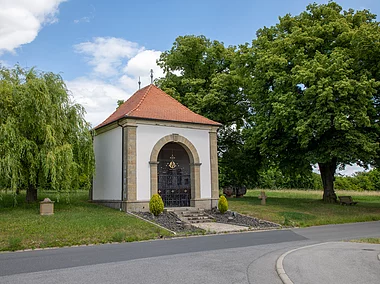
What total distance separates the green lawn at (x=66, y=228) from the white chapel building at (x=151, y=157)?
2211 millimetres

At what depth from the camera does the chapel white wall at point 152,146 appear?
62.5 ft

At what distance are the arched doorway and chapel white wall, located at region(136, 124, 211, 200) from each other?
116 cm

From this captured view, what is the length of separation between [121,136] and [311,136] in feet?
32.9

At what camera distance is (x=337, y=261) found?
8602mm

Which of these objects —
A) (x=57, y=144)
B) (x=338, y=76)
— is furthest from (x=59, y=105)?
(x=338, y=76)

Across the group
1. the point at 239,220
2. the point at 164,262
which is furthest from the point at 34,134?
the point at 164,262

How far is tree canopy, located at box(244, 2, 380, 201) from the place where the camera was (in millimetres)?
20266

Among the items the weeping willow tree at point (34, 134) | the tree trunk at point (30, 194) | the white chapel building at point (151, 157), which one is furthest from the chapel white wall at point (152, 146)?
the tree trunk at point (30, 194)

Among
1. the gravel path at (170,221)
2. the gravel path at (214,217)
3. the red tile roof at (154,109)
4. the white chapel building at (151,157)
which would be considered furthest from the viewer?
the red tile roof at (154,109)

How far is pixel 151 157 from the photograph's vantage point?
19516 mm

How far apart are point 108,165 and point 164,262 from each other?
12.7 m

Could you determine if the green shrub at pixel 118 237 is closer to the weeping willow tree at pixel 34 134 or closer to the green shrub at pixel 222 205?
the weeping willow tree at pixel 34 134

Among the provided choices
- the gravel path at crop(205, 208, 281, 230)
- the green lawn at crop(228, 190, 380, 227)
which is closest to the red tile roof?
the gravel path at crop(205, 208, 281, 230)

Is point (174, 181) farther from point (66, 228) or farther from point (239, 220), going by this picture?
point (66, 228)
